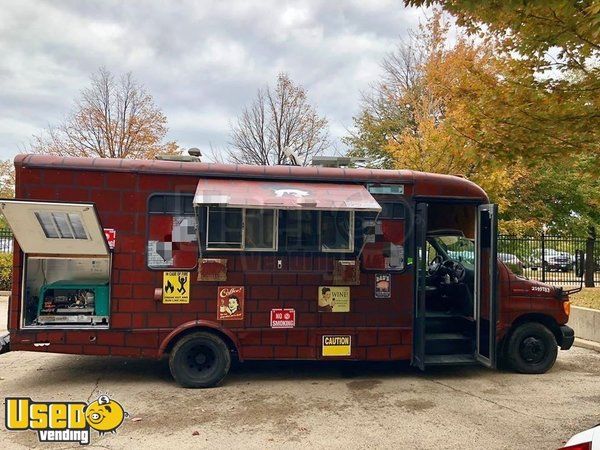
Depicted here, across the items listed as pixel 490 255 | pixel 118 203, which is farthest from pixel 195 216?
pixel 490 255

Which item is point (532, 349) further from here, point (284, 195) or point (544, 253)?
point (544, 253)

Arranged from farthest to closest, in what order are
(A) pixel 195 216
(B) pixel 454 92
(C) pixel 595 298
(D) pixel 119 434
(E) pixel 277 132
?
1. (E) pixel 277 132
2. (C) pixel 595 298
3. (B) pixel 454 92
4. (A) pixel 195 216
5. (D) pixel 119 434

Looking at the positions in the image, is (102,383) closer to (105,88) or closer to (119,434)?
(119,434)

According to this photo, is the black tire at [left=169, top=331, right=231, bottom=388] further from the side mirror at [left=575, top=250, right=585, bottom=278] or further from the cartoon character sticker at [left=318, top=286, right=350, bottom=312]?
the side mirror at [left=575, top=250, right=585, bottom=278]

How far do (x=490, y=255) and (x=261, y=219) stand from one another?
302 centimetres

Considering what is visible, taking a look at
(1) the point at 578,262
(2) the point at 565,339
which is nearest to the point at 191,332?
(2) the point at 565,339

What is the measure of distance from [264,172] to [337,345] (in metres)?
2.42

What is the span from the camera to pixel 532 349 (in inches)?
243

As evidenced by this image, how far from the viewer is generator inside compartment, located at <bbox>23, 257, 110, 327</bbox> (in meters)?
A: 5.31

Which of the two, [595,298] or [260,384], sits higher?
[595,298]

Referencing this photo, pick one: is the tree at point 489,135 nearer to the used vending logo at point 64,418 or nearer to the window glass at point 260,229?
the window glass at point 260,229

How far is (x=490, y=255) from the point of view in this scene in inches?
225

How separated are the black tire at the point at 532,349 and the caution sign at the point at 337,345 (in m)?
2.38

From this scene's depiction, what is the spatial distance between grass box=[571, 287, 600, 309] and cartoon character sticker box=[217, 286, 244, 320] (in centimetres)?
767
